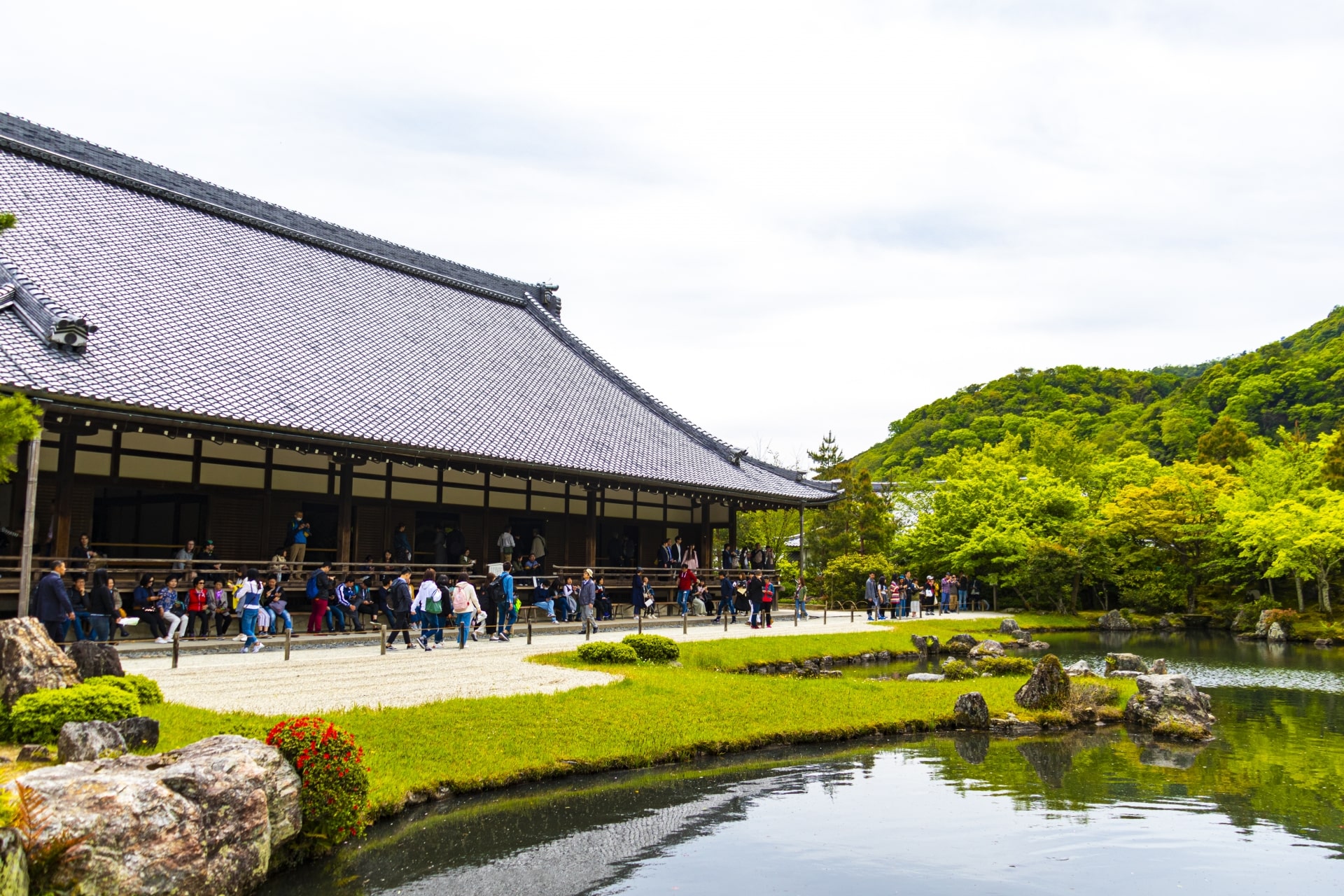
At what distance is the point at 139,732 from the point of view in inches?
370

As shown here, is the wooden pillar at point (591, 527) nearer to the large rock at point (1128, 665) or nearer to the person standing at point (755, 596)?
the person standing at point (755, 596)

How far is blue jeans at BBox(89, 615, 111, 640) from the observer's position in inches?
634

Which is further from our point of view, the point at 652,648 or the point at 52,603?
the point at 652,648

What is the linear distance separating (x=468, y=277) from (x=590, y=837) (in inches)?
1096

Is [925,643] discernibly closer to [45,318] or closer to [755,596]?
[755,596]

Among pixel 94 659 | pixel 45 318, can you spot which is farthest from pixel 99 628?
pixel 45 318

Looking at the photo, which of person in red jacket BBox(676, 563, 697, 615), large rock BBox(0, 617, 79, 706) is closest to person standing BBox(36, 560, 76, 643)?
large rock BBox(0, 617, 79, 706)

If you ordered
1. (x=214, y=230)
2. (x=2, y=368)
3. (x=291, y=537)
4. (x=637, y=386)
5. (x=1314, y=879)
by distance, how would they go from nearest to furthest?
(x=1314, y=879)
(x=2, y=368)
(x=291, y=537)
(x=214, y=230)
(x=637, y=386)

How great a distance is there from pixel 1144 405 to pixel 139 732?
87.1m

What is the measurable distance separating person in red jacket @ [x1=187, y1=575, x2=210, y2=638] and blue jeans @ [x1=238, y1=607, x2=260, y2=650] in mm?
931

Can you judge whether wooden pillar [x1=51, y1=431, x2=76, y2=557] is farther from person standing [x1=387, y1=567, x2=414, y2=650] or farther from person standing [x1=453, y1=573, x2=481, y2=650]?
person standing [x1=453, y1=573, x2=481, y2=650]

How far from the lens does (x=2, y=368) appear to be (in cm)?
1548

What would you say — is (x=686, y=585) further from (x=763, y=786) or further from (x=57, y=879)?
(x=57, y=879)

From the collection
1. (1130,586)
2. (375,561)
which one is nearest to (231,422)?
(375,561)
